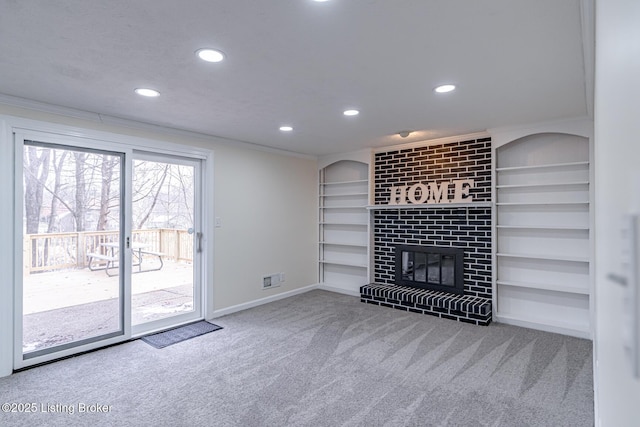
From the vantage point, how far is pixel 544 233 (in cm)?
395

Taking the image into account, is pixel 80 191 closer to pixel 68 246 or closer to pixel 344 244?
pixel 68 246

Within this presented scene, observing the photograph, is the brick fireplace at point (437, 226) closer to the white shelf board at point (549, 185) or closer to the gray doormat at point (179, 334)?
the white shelf board at point (549, 185)

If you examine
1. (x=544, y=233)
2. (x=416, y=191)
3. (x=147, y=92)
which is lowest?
(x=544, y=233)

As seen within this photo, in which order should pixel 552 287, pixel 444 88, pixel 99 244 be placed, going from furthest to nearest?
1. pixel 552 287
2. pixel 99 244
3. pixel 444 88

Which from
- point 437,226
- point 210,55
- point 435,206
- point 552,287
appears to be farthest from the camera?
point 437,226

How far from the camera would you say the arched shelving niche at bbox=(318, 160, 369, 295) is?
5562mm

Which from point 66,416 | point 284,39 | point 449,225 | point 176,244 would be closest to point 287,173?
point 176,244

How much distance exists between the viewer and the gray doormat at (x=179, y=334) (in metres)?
3.63

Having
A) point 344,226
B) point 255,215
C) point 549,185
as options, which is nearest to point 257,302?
point 255,215

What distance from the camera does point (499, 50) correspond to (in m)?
2.11

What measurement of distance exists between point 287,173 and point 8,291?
3529mm

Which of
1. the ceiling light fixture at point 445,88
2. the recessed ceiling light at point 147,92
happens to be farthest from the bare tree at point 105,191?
the ceiling light fixture at point 445,88

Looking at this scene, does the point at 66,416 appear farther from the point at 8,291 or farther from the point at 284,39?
the point at 284,39

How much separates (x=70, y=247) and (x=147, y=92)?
175cm
